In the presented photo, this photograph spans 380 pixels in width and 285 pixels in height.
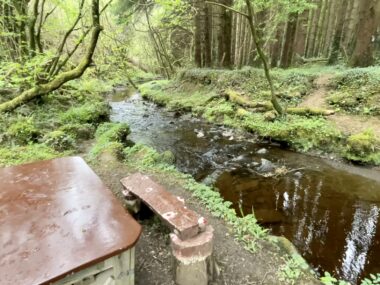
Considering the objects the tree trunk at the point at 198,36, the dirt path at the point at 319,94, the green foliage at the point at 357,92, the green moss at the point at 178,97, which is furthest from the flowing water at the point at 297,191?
the tree trunk at the point at 198,36

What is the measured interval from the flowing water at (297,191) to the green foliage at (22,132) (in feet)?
8.62

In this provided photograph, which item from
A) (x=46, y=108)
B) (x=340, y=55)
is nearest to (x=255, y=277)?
(x=46, y=108)

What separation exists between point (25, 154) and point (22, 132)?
1301 millimetres

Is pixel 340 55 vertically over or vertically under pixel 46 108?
over

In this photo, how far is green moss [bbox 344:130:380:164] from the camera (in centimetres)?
584

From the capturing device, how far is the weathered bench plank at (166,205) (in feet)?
8.04

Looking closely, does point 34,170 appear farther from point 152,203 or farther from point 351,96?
point 351,96

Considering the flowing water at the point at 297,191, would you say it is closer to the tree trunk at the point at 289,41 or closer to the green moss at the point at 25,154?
the green moss at the point at 25,154

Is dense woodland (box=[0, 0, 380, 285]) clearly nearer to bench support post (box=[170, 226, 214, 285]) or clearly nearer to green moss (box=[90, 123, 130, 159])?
green moss (box=[90, 123, 130, 159])

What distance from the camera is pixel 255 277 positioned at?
8.96ft

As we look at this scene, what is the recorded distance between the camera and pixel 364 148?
5930 mm

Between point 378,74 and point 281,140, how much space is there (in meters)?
3.63

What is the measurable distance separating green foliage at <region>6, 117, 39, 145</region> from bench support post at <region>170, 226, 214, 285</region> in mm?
5167

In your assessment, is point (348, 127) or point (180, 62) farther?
point (180, 62)
